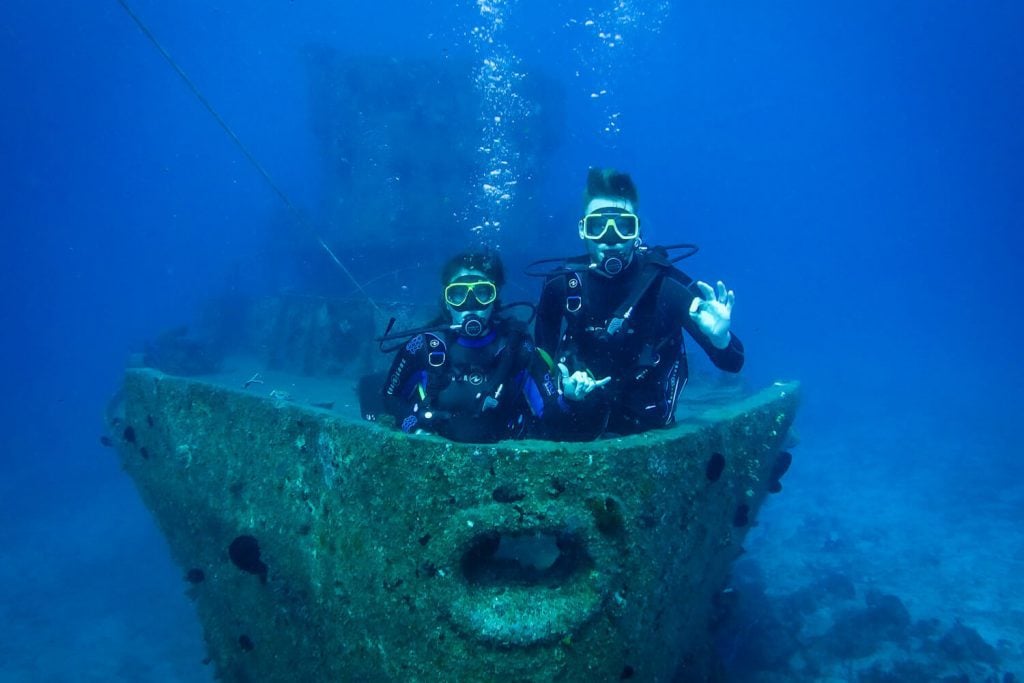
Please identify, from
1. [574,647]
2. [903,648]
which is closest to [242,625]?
[574,647]

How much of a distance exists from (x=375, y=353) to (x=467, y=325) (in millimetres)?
8970

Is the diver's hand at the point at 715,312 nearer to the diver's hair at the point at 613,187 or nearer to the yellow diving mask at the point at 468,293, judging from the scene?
the diver's hair at the point at 613,187

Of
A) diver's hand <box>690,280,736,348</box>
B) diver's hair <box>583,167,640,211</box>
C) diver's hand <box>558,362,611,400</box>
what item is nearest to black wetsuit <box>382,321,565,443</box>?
diver's hand <box>558,362,611,400</box>

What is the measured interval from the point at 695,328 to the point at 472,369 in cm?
160

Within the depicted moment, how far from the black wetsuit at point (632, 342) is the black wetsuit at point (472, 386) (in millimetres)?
323

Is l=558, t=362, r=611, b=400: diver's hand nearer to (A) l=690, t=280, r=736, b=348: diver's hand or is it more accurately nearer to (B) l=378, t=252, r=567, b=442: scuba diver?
(B) l=378, t=252, r=567, b=442: scuba diver

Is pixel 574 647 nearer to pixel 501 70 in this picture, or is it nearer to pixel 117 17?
pixel 501 70

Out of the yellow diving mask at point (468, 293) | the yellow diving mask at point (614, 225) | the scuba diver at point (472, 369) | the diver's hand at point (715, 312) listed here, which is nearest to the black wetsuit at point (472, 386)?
the scuba diver at point (472, 369)

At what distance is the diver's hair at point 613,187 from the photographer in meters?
3.99

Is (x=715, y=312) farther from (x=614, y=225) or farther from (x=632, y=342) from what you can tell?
(x=614, y=225)

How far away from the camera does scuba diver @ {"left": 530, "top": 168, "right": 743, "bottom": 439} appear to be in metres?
3.73

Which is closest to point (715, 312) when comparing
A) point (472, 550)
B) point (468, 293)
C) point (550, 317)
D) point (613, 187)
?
point (613, 187)

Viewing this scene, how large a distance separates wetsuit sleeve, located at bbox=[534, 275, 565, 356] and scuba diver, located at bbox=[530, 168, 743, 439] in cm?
11

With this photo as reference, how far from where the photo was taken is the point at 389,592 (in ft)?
8.17
